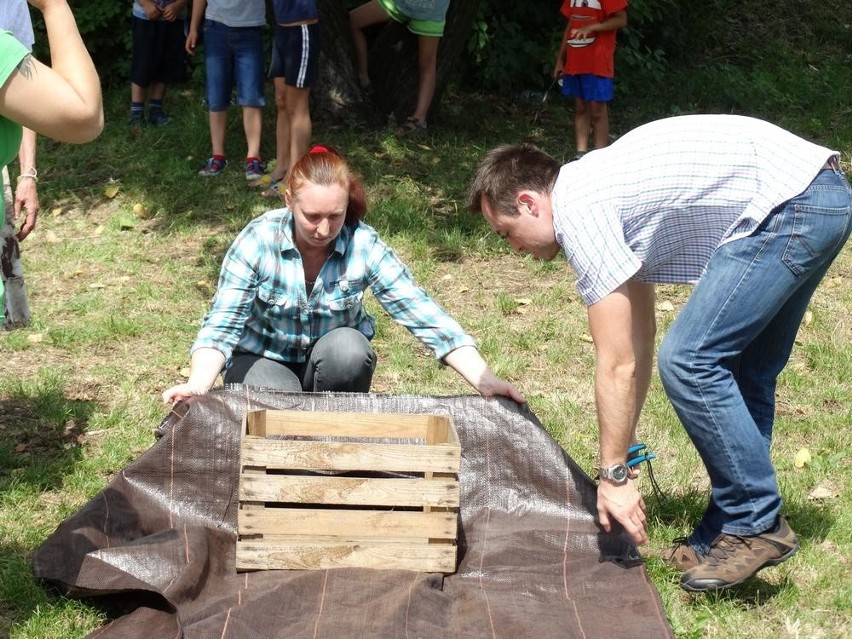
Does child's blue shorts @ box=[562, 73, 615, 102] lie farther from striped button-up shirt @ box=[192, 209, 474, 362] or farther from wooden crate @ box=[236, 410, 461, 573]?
wooden crate @ box=[236, 410, 461, 573]

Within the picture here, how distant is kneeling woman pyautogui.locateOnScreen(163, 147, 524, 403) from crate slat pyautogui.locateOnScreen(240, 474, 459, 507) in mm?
544

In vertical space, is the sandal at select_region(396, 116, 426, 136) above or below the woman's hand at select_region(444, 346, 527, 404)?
below

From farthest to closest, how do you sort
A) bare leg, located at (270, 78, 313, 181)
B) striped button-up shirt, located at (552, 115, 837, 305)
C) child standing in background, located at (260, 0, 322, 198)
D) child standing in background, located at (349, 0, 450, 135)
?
1. child standing in background, located at (349, 0, 450, 135)
2. bare leg, located at (270, 78, 313, 181)
3. child standing in background, located at (260, 0, 322, 198)
4. striped button-up shirt, located at (552, 115, 837, 305)

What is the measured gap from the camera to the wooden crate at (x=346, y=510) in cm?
326

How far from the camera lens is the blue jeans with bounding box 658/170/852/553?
9.92ft

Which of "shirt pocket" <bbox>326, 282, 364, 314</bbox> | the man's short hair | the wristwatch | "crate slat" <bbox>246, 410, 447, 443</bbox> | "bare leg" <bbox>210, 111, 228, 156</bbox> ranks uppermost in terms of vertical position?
the man's short hair

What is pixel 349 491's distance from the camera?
3.29 metres

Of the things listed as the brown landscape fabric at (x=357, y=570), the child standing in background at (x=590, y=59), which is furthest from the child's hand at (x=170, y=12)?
the brown landscape fabric at (x=357, y=570)

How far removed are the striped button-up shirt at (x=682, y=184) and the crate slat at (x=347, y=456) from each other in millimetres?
713

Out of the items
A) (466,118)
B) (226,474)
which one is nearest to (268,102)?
(466,118)

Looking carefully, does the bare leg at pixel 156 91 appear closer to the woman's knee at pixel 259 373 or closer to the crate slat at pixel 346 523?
the woman's knee at pixel 259 373

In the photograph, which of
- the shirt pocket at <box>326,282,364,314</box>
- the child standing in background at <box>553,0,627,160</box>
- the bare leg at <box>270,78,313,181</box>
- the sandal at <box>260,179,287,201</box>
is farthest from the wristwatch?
the child standing in background at <box>553,0,627,160</box>

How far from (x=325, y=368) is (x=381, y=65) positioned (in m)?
5.14

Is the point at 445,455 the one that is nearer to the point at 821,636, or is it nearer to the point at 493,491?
the point at 493,491
